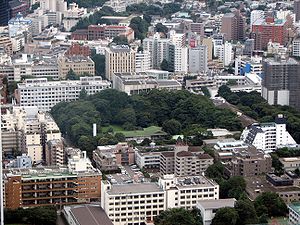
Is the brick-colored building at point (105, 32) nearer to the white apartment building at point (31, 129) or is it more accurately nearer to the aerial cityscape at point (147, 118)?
the aerial cityscape at point (147, 118)

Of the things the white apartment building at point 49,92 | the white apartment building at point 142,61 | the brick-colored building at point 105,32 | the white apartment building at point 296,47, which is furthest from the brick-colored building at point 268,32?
the white apartment building at point 49,92

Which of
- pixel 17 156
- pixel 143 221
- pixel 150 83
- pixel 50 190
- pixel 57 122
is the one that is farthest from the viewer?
pixel 150 83

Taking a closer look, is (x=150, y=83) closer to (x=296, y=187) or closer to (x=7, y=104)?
(x=7, y=104)

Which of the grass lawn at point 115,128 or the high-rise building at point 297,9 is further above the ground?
the high-rise building at point 297,9

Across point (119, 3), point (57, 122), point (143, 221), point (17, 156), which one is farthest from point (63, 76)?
point (119, 3)

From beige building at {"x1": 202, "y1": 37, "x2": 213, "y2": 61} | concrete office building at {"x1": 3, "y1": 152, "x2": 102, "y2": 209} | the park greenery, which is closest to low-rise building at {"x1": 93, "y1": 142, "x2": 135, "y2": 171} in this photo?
the park greenery

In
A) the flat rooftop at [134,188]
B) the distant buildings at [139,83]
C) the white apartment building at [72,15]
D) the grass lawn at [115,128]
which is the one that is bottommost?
the grass lawn at [115,128]
